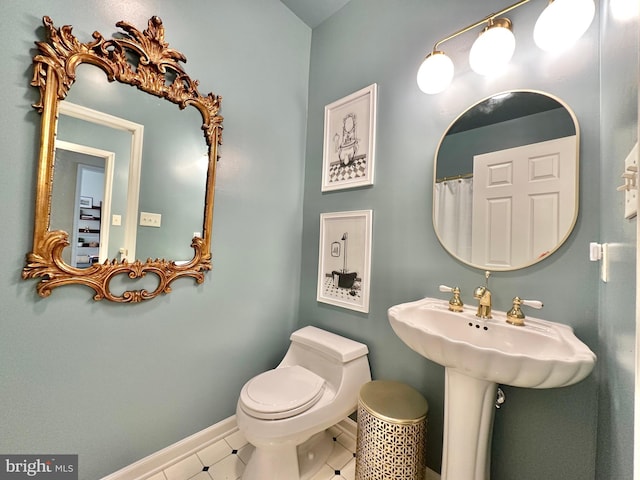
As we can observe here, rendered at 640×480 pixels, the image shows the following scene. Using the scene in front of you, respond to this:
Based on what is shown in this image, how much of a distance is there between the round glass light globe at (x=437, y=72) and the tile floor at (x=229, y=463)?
1.91 meters

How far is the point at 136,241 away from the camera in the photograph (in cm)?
117

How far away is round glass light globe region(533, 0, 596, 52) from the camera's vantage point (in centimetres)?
83

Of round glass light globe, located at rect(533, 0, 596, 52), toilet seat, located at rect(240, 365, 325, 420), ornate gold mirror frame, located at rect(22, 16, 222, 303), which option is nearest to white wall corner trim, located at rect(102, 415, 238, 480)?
toilet seat, located at rect(240, 365, 325, 420)

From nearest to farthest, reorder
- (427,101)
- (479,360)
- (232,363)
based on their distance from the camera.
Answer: (479,360) → (427,101) → (232,363)

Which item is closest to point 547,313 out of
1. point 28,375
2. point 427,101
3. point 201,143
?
point 427,101

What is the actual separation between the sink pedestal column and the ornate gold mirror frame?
1285 mm

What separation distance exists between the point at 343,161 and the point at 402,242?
2.15 feet

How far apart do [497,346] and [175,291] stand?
1.46 metres

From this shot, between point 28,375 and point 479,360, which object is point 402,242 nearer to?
point 479,360

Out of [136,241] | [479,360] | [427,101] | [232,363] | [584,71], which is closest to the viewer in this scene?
[479,360]

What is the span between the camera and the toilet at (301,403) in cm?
106

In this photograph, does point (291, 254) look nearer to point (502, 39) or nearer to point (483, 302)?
point (483, 302)

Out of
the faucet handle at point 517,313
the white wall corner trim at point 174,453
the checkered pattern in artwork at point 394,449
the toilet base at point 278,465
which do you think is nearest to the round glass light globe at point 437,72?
the faucet handle at point 517,313

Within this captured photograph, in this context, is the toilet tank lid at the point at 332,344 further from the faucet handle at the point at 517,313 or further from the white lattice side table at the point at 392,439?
the faucet handle at the point at 517,313
